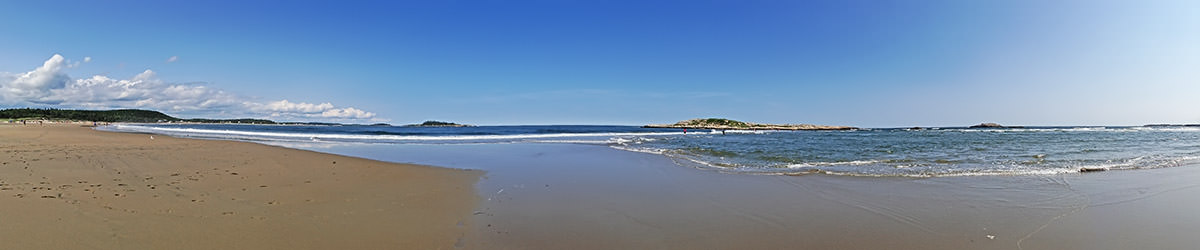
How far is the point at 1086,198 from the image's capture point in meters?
6.44

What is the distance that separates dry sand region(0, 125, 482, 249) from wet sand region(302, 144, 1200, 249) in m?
0.74

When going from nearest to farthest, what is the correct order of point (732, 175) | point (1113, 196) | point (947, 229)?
point (947, 229), point (1113, 196), point (732, 175)

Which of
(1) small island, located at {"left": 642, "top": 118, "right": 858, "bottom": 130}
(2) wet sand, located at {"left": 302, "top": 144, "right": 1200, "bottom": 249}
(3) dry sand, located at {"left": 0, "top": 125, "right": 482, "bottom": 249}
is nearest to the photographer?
(3) dry sand, located at {"left": 0, "top": 125, "right": 482, "bottom": 249}

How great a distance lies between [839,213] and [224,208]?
747 cm

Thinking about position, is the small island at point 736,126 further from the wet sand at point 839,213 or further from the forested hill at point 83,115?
the forested hill at point 83,115

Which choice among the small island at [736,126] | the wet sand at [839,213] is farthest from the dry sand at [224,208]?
the small island at [736,126]

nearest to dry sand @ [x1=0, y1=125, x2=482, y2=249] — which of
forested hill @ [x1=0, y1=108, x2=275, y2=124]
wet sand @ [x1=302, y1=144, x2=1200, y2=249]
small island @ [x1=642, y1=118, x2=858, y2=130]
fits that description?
wet sand @ [x1=302, y1=144, x2=1200, y2=249]

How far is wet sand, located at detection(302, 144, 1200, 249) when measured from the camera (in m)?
4.20

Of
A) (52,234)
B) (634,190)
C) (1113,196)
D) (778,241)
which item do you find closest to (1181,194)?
(1113,196)

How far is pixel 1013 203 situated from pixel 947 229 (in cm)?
252

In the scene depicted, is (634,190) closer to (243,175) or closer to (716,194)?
(716,194)

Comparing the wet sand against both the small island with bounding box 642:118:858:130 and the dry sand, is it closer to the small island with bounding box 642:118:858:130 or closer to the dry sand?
the dry sand

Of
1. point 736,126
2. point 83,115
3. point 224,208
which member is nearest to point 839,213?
point 224,208

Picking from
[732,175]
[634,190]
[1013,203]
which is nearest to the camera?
[1013,203]
